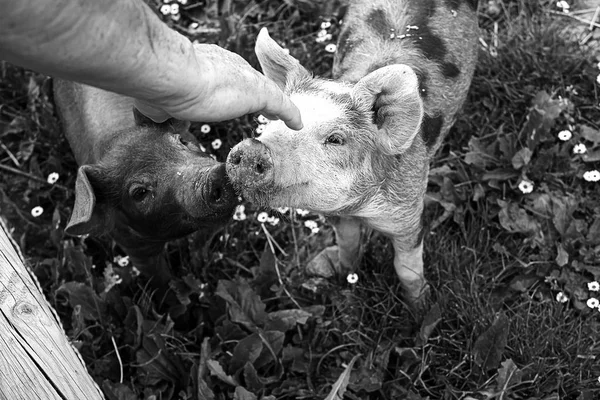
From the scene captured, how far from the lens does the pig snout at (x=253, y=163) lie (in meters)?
3.04

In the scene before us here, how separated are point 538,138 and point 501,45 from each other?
0.75m

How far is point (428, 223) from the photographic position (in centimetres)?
436

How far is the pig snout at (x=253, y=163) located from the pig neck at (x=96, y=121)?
114 cm

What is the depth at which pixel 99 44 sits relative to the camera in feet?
5.89

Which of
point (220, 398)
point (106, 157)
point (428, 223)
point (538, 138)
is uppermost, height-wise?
point (106, 157)

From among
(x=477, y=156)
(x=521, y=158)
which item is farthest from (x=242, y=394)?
(x=521, y=158)

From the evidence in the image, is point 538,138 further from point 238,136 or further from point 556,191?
point 238,136

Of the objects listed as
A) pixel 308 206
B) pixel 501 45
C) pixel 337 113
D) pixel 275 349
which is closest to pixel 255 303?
pixel 275 349

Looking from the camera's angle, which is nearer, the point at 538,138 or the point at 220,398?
the point at 220,398

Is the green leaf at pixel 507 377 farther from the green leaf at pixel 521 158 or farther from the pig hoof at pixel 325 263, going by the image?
the green leaf at pixel 521 158

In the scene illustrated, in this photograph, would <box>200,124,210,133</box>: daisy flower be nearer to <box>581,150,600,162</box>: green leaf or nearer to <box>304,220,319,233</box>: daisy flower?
<box>304,220,319,233</box>: daisy flower

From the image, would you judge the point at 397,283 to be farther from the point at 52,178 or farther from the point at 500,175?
the point at 52,178

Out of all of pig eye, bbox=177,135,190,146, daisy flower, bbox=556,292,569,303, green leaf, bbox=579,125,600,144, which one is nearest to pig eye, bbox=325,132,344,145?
pig eye, bbox=177,135,190,146

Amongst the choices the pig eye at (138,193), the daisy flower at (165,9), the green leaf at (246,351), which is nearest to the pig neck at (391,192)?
the green leaf at (246,351)
